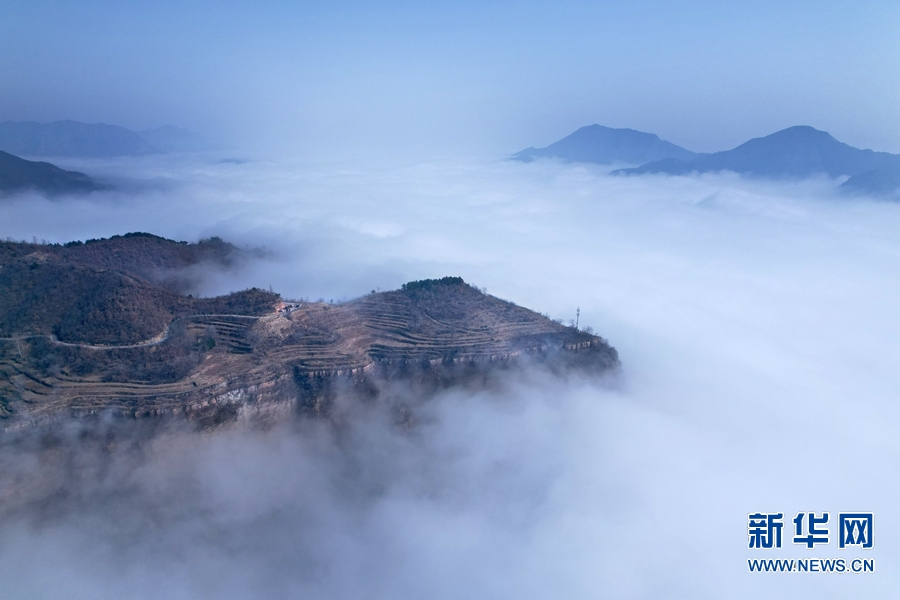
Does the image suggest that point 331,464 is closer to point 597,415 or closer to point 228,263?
point 597,415

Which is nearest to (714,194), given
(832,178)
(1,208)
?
(832,178)

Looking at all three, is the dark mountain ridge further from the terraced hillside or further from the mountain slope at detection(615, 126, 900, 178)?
the terraced hillside

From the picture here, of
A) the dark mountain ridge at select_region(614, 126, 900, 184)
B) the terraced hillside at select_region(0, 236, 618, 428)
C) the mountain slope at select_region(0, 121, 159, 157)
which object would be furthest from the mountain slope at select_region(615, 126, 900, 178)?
the mountain slope at select_region(0, 121, 159, 157)

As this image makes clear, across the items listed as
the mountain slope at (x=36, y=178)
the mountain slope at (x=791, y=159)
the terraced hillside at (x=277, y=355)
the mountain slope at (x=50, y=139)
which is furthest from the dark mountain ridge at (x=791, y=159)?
the mountain slope at (x=50, y=139)

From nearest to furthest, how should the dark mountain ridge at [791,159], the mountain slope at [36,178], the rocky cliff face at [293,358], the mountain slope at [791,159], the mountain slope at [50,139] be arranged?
the rocky cliff face at [293,358]
the mountain slope at [36,178]
the dark mountain ridge at [791,159]
the mountain slope at [791,159]
the mountain slope at [50,139]

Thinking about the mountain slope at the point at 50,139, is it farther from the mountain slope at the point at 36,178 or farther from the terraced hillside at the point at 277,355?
the terraced hillside at the point at 277,355
